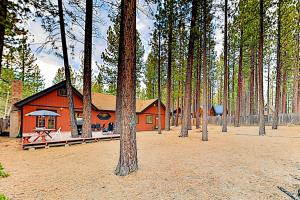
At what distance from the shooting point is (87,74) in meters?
12.4

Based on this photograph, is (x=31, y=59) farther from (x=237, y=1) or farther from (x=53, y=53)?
(x=237, y=1)

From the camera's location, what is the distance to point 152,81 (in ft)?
115

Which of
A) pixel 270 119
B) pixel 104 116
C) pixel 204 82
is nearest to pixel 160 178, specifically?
pixel 204 82

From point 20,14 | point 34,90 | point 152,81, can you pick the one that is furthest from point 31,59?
point 20,14

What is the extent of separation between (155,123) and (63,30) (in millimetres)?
16233

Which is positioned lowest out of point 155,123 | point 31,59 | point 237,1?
point 155,123

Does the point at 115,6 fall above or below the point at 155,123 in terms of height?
above

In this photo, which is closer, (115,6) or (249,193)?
(249,193)

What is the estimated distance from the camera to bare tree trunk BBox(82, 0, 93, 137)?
12.2 metres

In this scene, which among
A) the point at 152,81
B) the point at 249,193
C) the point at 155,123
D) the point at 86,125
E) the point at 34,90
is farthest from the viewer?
the point at 34,90

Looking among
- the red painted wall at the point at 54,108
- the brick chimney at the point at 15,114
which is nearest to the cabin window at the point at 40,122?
the red painted wall at the point at 54,108

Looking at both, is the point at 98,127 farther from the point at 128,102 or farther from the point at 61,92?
the point at 128,102

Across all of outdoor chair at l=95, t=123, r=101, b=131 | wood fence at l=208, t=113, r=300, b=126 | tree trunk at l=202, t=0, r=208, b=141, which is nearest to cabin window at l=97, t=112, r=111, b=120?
outdoor chair at l=95, t=123, r=101, b=131

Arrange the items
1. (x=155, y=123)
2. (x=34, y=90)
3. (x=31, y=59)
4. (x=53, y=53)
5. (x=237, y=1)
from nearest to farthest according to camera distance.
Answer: (x=53, y=53) → (x=237, y=1) → (x=155, y=123) → (x=31, y=59) → (x=34, y=90)
